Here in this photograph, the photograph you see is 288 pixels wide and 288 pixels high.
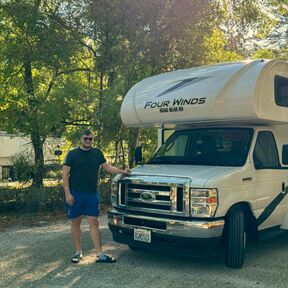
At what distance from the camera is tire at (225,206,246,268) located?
20.3ft

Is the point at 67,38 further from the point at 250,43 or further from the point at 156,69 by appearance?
the point at 250,43

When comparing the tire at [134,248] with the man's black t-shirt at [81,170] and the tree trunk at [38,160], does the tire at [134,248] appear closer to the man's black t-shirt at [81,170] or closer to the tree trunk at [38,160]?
the man's black t-shirt at [81,170]

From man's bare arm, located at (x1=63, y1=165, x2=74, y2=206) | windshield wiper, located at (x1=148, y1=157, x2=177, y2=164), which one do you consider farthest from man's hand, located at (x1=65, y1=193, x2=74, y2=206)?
windshield wiper, located at (x1=148, y1=157, x2=177, y2=164)

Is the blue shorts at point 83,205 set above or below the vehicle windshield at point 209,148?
below

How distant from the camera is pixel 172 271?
244 inches

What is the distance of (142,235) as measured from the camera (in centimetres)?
642

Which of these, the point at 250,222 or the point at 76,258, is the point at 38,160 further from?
the point at 250,222

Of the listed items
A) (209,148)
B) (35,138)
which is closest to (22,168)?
(35,138)

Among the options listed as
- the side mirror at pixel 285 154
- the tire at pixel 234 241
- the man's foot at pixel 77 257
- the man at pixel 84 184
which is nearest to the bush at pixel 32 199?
the man's foot at pixel 77 257

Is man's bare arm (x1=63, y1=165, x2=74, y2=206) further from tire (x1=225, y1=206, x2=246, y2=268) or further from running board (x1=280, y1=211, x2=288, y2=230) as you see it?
running board (x1=280, y1=211, x2=288, y2=230)

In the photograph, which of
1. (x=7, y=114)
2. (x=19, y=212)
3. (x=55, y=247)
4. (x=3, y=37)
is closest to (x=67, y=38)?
(x=3, y=37)

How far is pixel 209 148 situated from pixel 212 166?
1.83 ft

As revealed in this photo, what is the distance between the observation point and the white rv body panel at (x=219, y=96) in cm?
670

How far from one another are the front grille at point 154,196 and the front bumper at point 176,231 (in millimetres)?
136
